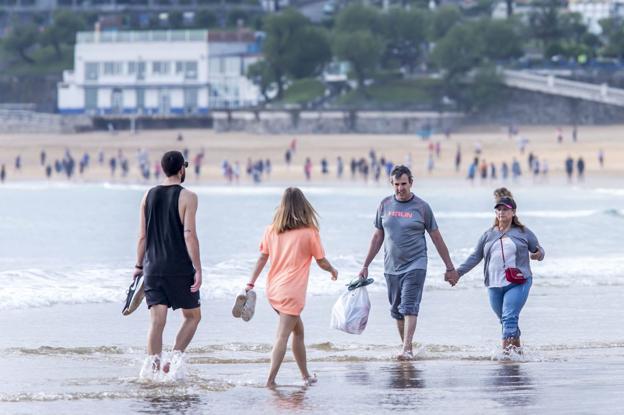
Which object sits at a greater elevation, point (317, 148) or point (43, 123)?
point (317, 148)

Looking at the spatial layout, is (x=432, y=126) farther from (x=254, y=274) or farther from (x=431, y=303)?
(x=254, y=274)

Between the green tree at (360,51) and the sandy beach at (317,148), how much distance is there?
20.1 feet

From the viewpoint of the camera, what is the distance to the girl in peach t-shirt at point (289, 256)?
9.92 meters

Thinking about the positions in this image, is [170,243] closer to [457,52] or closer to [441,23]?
[457,52]

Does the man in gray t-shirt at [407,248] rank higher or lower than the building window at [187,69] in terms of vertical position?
higher

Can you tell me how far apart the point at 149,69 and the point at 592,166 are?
42260 millimetres

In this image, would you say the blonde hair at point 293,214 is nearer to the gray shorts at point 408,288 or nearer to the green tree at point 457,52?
the gray shorts at point 408,288

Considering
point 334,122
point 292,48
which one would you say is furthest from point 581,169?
point 292,48

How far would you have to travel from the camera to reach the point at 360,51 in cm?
9650

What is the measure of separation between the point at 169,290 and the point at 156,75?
314 ft

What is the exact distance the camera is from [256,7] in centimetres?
12488

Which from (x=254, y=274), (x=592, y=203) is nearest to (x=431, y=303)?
(x=254, y=274)

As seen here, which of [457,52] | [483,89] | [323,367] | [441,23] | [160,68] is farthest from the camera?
[160,68]

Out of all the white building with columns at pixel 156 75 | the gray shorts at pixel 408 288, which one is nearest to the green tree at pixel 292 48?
the white building with columns at pixel 156 75
